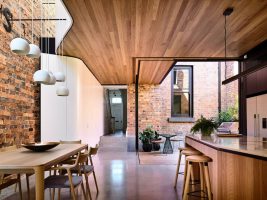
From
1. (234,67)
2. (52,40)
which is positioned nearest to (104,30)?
(52,40)

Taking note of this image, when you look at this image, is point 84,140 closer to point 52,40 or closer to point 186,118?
point 52,40

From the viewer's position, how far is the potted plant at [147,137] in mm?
9789

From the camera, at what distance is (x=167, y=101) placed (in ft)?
36.8

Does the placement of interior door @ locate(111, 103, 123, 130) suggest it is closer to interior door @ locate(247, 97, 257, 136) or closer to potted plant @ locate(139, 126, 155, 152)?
potted plant @ locate(139, 126, 155, 152)

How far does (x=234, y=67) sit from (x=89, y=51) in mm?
5679

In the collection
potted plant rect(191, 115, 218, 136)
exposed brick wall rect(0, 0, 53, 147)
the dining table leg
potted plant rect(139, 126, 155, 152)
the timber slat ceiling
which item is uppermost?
the timber slat ceiling

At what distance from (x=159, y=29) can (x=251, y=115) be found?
308 cm

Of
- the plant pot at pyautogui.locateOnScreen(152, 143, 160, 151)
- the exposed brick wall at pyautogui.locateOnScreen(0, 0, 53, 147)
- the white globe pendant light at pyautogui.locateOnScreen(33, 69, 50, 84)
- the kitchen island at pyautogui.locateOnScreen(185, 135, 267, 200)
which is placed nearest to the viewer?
the kitchen island at pyautogui.locateOnScreen(185, 135, 267, 200)

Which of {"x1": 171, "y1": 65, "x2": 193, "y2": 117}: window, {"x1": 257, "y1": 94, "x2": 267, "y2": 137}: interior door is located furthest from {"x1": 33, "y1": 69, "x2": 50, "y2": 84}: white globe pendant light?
{"x1": 171, "y1": 65, "x2": 193, "y2": 117}: window

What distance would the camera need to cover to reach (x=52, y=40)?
6395 millimetres

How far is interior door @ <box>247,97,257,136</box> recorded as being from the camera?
614 cm

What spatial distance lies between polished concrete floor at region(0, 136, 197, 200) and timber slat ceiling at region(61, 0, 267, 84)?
8.40 feet

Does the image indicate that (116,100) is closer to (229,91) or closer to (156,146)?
(156,146)

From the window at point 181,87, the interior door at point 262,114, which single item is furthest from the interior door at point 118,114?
the interior door at point 262,114
